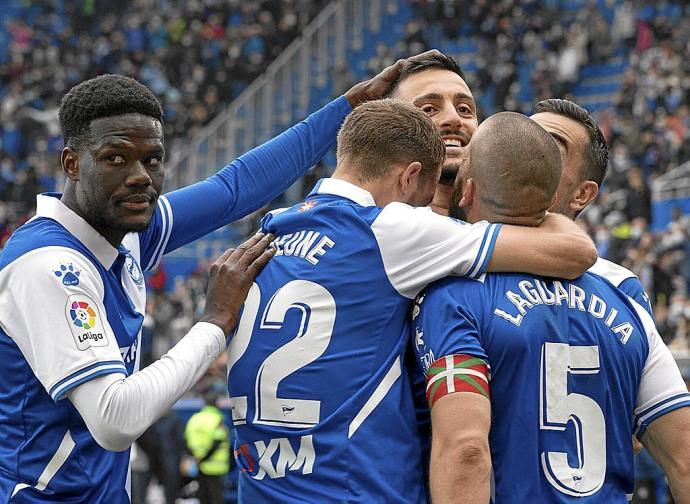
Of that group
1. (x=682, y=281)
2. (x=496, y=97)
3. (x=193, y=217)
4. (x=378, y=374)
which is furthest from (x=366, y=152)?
(x=496, y=97)

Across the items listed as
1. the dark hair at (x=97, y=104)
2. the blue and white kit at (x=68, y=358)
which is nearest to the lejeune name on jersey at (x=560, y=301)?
the blue and white kit at (x=68, y=358)

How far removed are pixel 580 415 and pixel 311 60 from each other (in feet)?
80.0

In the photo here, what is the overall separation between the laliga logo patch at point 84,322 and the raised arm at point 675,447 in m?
1.75

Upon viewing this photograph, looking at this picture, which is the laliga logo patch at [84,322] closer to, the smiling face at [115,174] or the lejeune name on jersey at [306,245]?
the smiling face at [115,174]

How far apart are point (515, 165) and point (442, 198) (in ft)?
3.57

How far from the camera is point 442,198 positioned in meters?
4.47

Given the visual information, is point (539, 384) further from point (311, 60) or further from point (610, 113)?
point (311, 60)

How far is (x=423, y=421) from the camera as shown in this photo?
11.2 ft

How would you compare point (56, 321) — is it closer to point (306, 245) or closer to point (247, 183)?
point (306, 245)

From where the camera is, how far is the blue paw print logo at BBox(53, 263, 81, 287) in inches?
130

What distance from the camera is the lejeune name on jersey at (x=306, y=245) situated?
11.3ft

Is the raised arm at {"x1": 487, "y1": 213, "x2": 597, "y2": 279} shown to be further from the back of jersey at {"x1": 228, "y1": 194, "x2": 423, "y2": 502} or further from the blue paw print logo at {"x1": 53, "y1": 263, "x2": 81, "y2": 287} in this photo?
the blue paw print logo at {"x1": 53, "y1": 263, "x2": 81, "y2": 287}

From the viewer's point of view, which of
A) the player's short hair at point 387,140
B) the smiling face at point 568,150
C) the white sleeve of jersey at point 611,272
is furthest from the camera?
the smiling face at point 568,150

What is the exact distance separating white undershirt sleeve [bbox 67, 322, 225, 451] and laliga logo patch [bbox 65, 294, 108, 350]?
0.38 feet
